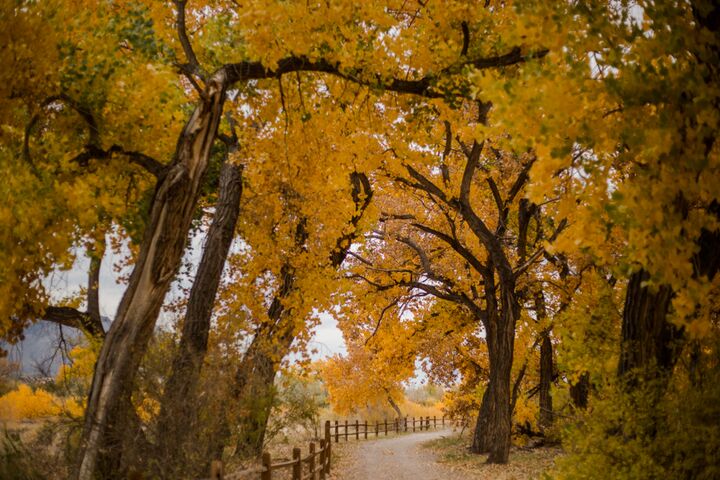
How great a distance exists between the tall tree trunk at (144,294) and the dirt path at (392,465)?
9.26 m

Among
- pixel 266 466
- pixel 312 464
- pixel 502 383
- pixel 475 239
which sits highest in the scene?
pixel 475 239

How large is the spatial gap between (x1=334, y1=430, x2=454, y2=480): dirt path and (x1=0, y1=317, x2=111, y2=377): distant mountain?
737 centimetres

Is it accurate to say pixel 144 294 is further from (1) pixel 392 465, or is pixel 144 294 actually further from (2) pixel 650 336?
(1) pixel 392 465

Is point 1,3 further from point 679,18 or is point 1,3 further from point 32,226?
point 679,18

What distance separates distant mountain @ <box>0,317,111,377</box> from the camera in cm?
813

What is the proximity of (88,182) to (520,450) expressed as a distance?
594 inches

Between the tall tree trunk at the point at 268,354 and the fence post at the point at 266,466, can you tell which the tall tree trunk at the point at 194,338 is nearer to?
the tall tree trunk at the point at 268,354

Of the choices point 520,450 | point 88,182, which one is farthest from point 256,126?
point 520,450

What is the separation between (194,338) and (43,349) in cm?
396

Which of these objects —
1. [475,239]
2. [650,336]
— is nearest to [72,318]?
[650,336]

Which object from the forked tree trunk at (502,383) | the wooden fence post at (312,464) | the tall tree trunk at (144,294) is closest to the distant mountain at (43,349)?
the tall tree trunk at (144,294)

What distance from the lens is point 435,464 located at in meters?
16.5

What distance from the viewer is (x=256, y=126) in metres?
9.68

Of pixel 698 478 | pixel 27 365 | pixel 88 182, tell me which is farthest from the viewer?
pixel 27 365
